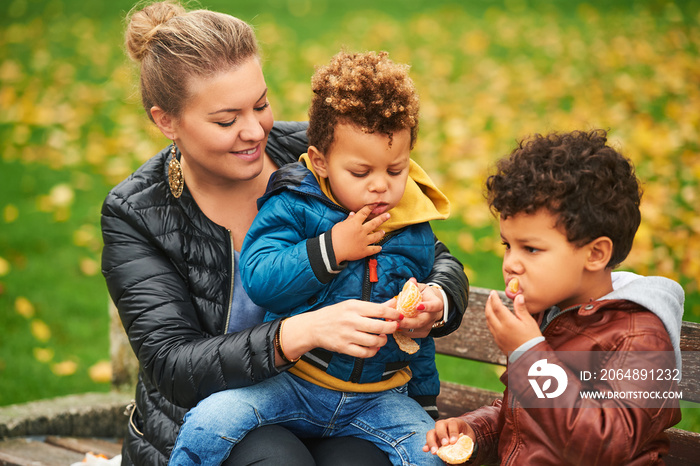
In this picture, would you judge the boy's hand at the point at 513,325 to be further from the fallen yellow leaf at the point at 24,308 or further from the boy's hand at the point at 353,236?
the fallen yellow leaf at the point at 24,308

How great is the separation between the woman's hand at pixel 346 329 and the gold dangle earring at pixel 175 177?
717 mm

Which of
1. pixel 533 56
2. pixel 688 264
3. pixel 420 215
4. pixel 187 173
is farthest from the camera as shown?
pixel 533 56

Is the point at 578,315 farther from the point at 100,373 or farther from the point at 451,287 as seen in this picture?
the point at 100,373

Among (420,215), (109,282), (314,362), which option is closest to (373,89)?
(420,215)

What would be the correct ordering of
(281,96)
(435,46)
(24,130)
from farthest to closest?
(435,46) < (281,96) < (24,130)

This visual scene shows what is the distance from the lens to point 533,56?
8.83 metres

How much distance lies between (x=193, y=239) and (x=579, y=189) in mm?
1237

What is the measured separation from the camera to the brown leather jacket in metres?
1.63

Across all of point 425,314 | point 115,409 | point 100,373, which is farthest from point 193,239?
point 100,373

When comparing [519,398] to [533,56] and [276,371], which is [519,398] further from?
[533,56]

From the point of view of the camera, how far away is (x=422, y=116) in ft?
10.1

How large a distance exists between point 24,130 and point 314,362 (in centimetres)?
635

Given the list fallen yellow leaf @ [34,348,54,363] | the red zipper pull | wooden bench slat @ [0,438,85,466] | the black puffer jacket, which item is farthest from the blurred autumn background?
wooden bench slat @ [0,438,85,466]

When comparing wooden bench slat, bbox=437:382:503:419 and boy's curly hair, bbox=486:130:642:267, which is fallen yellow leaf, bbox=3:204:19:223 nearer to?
wooden bench slat, bbox=437:382:503:419
